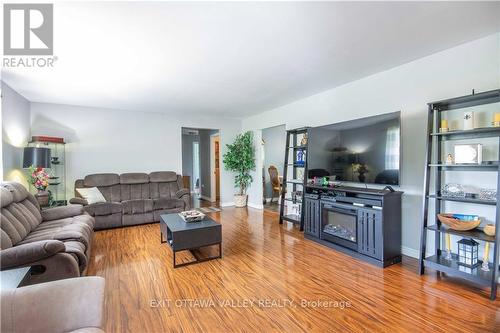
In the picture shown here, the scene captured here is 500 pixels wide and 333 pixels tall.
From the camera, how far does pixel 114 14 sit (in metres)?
1.99

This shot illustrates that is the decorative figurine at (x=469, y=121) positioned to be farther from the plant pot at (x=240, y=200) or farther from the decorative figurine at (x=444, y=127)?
the plant pot at (x=240, y=200)

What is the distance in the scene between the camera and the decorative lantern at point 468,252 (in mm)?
2373

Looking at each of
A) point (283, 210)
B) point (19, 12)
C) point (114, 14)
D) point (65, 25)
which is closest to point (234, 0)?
point (114, 14)

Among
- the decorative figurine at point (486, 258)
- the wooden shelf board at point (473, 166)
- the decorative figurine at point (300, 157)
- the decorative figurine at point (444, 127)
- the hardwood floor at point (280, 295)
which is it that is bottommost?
the hardwood floor at point (280, 295)

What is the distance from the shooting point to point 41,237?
8.18 feet

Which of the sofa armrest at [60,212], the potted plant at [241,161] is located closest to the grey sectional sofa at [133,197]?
the sofa armrest at [60,212]

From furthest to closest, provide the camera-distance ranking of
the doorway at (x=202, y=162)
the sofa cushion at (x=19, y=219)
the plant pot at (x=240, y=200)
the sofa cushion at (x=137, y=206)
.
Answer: the doorway at (x=202, y=162) < the plant pot at (x=240, y=200) < the sofa cushion at (x=137, y=206) < the sofa cushion at (x=19, y=219)

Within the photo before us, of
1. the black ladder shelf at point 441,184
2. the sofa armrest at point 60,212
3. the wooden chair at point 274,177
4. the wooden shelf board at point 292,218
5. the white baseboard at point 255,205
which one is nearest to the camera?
the black ladder shelf at point 441,184

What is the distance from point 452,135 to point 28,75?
208 inches

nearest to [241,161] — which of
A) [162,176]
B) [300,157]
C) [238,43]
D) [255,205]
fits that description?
[255,205]

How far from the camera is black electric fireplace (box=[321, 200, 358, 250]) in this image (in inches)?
124

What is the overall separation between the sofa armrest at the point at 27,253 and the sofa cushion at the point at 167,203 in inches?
113

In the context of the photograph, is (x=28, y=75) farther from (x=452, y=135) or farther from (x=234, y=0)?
(x=452, y=135)

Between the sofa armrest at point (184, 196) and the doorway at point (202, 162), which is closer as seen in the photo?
the sofa armrest at point (184, 196)
